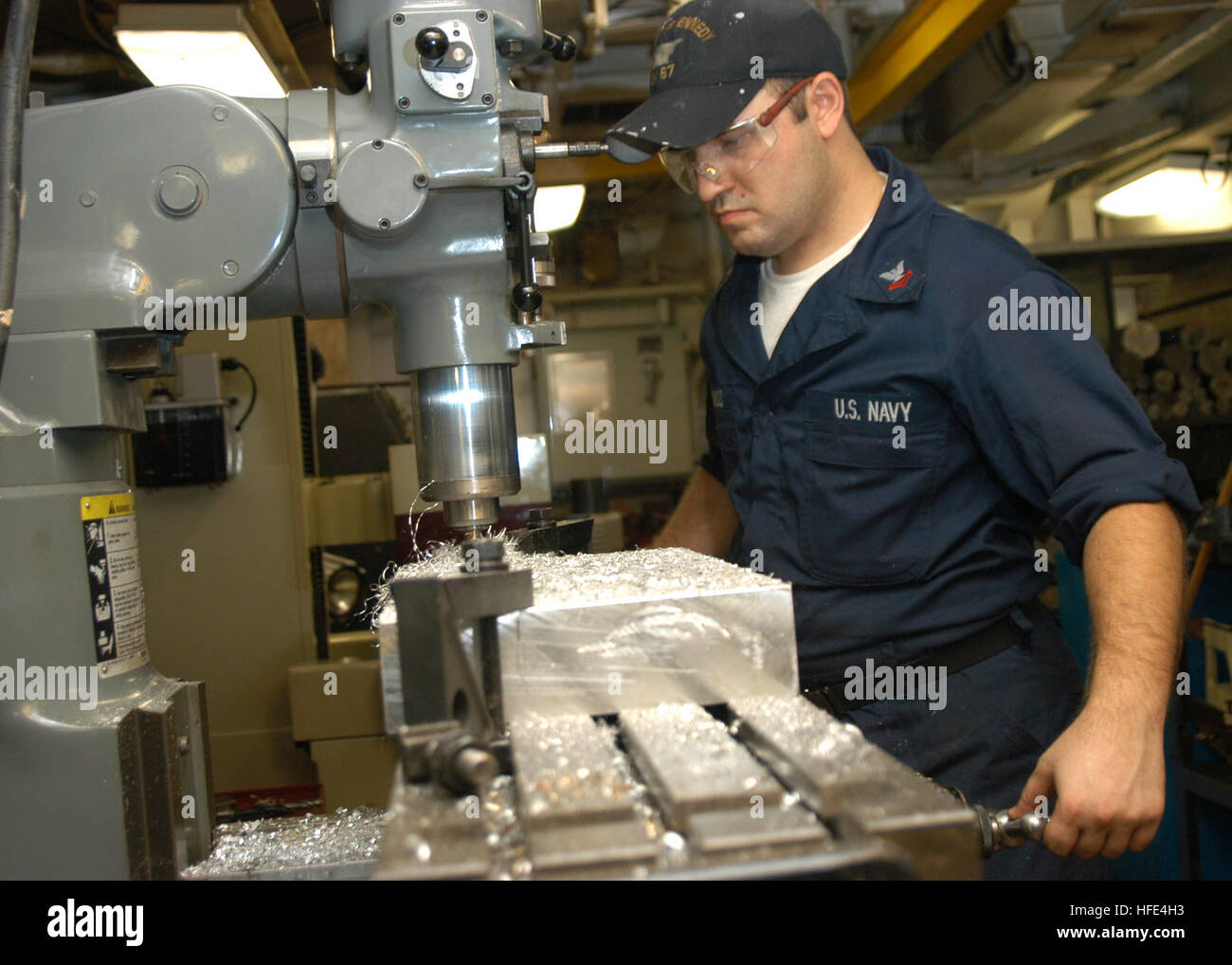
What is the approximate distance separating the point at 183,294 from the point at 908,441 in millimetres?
837

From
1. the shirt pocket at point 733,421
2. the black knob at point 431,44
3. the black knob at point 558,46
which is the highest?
the black knob at point 558,46

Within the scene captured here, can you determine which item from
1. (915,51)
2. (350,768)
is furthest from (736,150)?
(350,768)

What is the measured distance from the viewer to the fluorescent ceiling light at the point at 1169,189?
3270mm

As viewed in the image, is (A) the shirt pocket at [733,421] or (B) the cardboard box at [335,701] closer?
(A) the shirt pocket at [733,421]

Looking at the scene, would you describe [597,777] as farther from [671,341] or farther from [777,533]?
[671,341]

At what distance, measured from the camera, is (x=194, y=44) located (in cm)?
182

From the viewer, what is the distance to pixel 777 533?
128 cm

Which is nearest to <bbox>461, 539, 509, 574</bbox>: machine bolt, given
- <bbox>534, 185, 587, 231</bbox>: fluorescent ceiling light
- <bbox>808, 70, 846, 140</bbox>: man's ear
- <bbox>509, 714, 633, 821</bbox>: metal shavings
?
<bbox>509, 714, 633, 821</bbox>: metal shavings
